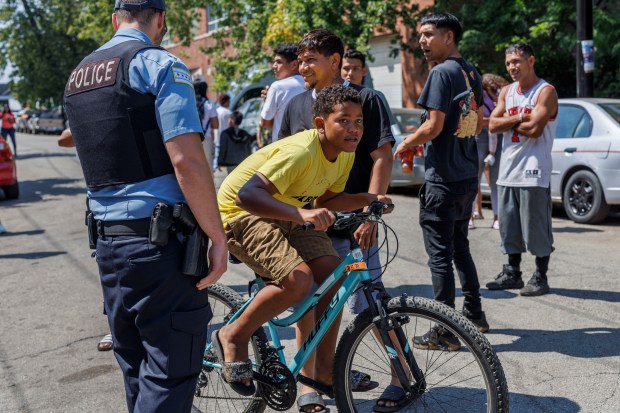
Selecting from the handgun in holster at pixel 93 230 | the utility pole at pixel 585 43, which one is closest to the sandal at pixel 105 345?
the handgun in holster at pixel 93 230

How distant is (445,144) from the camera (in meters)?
4.93

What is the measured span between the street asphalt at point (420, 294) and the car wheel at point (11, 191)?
4346 mm

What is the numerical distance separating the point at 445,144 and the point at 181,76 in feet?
8.50

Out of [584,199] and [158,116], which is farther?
[584,199]

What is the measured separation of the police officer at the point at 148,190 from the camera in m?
2.66

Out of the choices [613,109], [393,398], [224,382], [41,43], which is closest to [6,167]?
[613,109]

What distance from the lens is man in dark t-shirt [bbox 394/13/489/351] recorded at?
15.9 ft

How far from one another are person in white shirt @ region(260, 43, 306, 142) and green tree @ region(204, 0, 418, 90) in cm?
1121

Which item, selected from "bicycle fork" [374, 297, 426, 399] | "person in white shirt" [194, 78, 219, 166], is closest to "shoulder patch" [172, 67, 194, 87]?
"bicycle fork" [374, 297, 426, 399]

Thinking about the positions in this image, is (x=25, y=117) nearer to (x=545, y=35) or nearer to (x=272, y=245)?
(x=545, y=35)

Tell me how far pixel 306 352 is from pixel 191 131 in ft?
4.57

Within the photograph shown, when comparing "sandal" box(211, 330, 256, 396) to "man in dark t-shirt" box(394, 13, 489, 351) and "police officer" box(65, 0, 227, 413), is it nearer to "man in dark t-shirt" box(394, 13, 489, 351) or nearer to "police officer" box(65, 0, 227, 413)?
"police officer" box(65, 0, 227, 413)

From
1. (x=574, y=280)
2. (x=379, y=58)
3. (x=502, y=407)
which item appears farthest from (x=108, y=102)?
(x=379, y=58)

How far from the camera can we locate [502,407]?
3.29m
